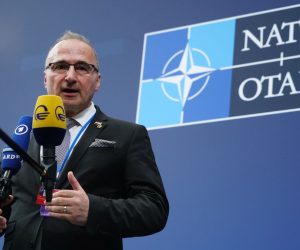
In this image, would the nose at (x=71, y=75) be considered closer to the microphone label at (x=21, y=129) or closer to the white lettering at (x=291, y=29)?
the microphone label at (x=21, y=129)

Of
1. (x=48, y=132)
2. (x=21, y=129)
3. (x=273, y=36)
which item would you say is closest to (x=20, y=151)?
(x=48, y=132)

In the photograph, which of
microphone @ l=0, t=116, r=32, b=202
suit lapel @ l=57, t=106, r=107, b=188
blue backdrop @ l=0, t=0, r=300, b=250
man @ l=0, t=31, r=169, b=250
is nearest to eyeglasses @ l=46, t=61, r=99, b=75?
man @ l=0, t=31, r=169, b=250

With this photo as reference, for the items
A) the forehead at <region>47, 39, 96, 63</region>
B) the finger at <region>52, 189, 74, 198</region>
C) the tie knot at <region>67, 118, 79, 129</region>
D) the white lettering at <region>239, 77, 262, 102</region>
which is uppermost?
the white lettering at <region>239, 77, 262, 102</region>

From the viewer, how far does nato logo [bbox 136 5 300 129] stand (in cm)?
266

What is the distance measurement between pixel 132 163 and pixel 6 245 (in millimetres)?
373

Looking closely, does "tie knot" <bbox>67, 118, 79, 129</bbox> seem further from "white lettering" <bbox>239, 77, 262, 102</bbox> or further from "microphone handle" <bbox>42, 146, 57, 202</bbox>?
"white lettering" <bbox>239, 77, 262, 102</bbox>

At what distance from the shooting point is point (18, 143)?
4.67 ft

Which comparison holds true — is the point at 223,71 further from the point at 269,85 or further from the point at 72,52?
the point at 72,52

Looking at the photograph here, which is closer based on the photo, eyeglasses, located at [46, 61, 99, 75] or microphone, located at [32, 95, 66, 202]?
microphone, located at [32, 95, 66, 202]

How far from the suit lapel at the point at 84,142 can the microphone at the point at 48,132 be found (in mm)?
327

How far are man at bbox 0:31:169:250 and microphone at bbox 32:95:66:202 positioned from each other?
0.11 metres

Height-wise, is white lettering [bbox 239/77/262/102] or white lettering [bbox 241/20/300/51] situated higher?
white lettering [bbox 241/20/300/51]

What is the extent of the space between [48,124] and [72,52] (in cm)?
59

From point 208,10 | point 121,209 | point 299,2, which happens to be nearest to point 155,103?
point 208,10
